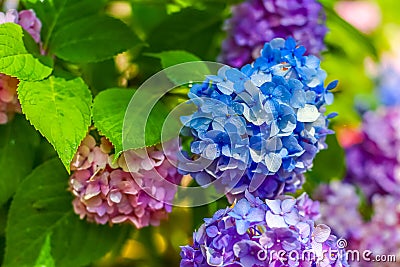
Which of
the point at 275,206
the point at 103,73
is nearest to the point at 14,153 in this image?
the point at 103,73

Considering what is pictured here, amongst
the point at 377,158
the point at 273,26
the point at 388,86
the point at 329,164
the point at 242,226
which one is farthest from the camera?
the point at 388,86

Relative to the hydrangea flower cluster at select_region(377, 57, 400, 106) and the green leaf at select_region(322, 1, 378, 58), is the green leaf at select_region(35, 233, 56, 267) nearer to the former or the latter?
the green leaf at select_region(322, 1, 378, 58)

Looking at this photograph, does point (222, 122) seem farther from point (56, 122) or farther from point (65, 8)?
point (65, 8)

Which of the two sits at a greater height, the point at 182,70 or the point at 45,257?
the point at 182,70

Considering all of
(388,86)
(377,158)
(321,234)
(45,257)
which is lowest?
(388,86)

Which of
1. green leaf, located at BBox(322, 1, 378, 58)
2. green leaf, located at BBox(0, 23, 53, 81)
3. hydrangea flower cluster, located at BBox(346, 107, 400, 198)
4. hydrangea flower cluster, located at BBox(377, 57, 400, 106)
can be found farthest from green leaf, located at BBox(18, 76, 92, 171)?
hydrangea flower cluster, located at BBox(377, 57, 400, 106)

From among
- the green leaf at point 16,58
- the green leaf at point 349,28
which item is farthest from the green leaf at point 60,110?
the green leaf at point 349,28

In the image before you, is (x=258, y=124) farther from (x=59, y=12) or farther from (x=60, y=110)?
(x=59, y=12)
